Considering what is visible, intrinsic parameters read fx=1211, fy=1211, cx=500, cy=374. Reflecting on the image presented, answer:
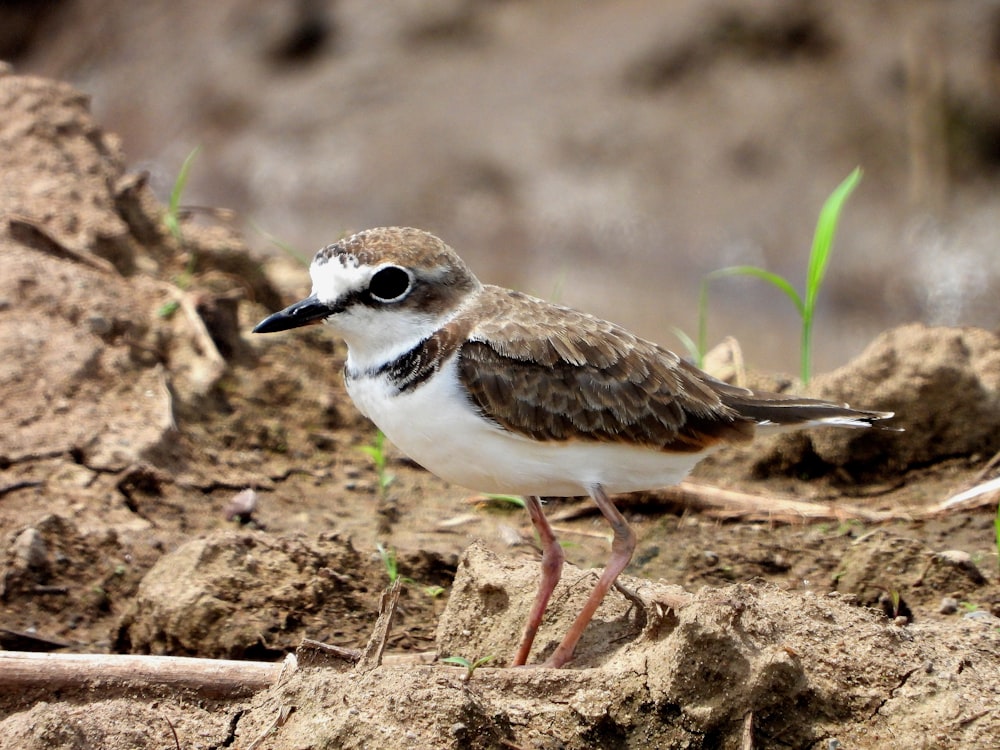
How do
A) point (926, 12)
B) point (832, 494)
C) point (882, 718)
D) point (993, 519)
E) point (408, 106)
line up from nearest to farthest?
point (882, 718) < point (993, 519) < point (832, 494) < point (926, 12) < point (408, 106)

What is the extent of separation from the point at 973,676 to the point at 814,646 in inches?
17.1

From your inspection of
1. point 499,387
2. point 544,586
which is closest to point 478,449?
point 499,387

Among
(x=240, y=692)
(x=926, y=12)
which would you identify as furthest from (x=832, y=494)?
(x=926, y=12)

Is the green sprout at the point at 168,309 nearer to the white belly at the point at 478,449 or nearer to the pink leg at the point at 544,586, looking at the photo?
the white belly at the point at 478,449

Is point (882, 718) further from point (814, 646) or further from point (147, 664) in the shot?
point (147, 664)

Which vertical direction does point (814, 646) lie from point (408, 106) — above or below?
below

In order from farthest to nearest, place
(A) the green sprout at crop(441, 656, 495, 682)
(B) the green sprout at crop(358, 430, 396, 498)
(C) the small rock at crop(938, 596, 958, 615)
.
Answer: (B) the green sprout at crop(358, 430, 396, 498) < (C) the small rock at crop(938, 596, 958, 615) < (A) the green sprout at crop(441, 656, 495, 682)

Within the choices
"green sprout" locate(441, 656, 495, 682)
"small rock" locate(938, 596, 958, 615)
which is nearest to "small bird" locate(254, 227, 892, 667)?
"green sprout" locate(441, 656, 495, 682)

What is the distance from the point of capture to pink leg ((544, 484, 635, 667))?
146 inches

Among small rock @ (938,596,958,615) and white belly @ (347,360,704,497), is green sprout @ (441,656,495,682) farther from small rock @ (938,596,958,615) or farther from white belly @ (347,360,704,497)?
small rock @ (938,596,958,615)

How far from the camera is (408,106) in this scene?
1298 centimetres

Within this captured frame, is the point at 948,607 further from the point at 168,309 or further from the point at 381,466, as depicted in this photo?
the point at 168,309

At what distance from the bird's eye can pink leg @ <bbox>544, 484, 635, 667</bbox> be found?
0.88 meters

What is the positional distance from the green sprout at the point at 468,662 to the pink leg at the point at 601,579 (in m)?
0.21
